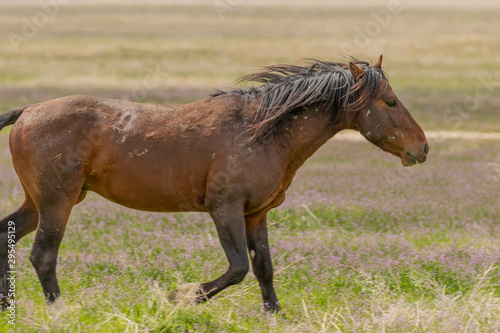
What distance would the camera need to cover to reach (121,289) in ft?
24.2

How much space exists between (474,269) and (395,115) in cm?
205

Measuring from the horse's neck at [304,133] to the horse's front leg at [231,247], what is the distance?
734 millimetres

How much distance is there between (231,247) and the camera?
693cm

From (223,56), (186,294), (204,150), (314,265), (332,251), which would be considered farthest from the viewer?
(223,56)

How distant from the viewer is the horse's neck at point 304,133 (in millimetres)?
7293

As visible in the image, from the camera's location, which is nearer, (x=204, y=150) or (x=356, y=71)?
(x=204, y=150)

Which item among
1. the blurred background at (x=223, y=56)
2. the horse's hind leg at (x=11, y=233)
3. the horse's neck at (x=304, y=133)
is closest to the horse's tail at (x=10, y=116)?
the horse's hind leg at (x=11, y=233)

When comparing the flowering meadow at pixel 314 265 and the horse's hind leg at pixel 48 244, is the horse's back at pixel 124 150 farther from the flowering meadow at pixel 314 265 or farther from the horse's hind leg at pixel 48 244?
the flowering meadow at pixel 314 265

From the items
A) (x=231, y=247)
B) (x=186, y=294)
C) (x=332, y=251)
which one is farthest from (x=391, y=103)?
(x=186, y=294)

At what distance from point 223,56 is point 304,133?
3470 cm

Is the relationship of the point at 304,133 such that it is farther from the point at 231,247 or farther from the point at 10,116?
the point at 10,116

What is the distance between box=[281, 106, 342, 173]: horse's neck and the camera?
23.9 ft
